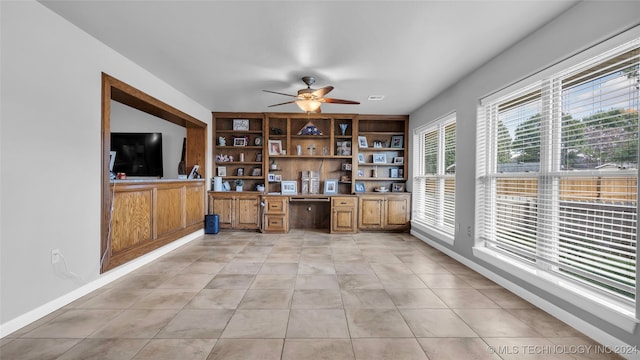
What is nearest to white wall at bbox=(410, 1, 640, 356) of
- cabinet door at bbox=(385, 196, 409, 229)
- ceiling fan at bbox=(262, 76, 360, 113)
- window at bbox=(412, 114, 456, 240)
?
window at bbox=(412, 114, 456, 240)

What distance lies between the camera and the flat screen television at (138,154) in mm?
4918

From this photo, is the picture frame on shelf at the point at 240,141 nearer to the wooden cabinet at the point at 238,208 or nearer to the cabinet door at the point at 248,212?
the wooden cabinet at the point at 238,208

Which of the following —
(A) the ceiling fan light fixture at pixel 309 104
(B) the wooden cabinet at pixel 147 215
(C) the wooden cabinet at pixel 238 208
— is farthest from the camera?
(C) the wooden cabinet at pixel 238 208

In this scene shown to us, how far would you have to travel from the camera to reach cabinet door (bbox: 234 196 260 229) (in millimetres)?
5754

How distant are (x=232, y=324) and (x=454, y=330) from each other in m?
1.75

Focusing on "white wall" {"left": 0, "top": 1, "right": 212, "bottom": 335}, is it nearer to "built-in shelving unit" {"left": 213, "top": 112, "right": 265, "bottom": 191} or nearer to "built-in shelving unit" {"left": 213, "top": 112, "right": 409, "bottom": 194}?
"built-in shelving unit" {"left": 213, "top": 112, "right": 265, "bottom": 191}

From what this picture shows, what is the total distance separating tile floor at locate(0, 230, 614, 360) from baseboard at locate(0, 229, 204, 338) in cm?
7

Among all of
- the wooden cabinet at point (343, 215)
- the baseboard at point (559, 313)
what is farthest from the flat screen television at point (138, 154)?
the baseboard at point (559, 313)

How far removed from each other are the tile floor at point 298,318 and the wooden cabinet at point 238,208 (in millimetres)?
2100

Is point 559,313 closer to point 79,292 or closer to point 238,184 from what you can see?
point 79,292

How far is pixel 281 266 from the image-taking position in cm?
357

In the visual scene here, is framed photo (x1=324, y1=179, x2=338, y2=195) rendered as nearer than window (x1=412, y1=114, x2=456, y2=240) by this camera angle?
No

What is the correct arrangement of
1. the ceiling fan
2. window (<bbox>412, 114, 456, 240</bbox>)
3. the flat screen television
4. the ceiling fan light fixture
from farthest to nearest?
the flat screen television, window (<bbox>412, 114, 456, 240</bbox>), the ceiling fan light fixture, the ceiling fan

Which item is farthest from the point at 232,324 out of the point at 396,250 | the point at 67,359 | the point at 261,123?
the point at 261,123
